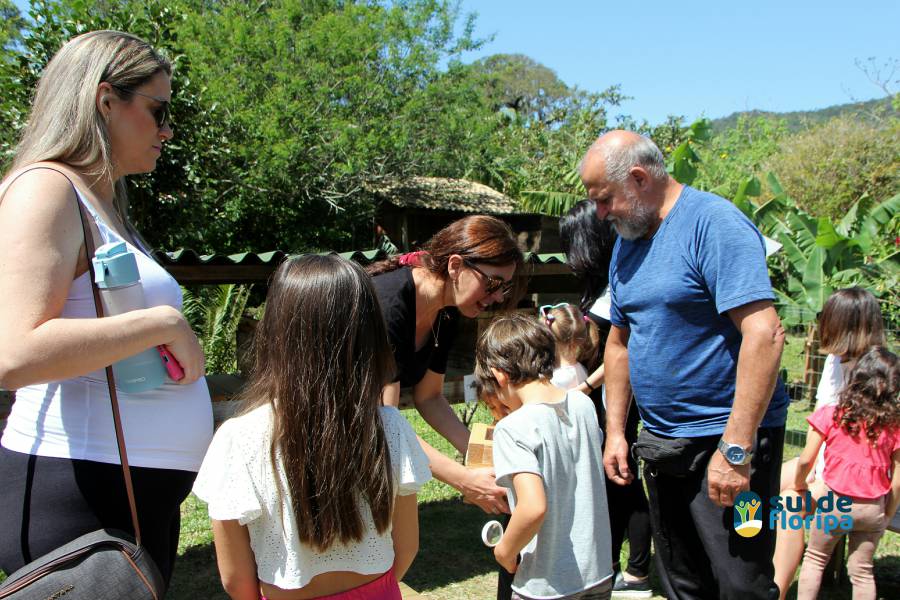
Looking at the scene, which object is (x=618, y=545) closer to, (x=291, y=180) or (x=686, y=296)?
(x=686, y=296)

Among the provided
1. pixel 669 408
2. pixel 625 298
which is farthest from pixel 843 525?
pixel 625 298

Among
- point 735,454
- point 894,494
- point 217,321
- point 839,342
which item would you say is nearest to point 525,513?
point 735,454

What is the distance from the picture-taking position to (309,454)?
1.64 m

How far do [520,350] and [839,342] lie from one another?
7.07ft

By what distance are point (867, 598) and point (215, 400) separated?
4.39 meters

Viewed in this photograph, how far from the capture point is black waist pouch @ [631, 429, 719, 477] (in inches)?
102

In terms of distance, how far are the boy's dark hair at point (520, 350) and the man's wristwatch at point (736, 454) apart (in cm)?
68

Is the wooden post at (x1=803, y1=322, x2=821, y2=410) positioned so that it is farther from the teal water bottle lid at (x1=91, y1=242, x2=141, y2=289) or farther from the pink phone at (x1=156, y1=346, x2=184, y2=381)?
the teal water bottle lid at (x1=91, y1=242, x2=141, y2=289)

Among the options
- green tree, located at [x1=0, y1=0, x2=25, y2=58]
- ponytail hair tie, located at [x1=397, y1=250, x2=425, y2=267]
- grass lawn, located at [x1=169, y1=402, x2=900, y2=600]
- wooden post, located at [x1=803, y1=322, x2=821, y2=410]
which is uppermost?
green tree, located at [x1=0, y1=0, x2=25, y2=58]

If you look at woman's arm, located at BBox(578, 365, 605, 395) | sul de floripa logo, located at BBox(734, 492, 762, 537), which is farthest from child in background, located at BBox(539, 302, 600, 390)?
sul de floripa logo, located at BBox(734, 492, 762, 537)

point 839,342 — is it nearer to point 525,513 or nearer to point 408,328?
point 525,513

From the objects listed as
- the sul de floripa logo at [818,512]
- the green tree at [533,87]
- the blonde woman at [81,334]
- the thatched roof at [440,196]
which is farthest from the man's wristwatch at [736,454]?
the green tree at [533,87]

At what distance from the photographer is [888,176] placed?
17.7 m

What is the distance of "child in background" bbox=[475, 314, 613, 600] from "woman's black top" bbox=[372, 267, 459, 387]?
10.9 inches
